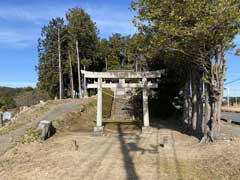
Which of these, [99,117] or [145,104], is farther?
[145,104]

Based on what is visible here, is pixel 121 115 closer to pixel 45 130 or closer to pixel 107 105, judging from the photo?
pixel 107 105

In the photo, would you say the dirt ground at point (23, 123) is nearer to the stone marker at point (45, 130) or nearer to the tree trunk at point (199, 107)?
the stone marker at point (45, 130)

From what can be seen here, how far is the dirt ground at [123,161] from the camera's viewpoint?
8.07 meters

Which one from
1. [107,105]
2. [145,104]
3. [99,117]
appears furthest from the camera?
[107,105]

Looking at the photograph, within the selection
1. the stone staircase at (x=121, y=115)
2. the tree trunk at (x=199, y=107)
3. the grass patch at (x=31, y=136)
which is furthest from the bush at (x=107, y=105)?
the tree trunk at (x=199, y=107)

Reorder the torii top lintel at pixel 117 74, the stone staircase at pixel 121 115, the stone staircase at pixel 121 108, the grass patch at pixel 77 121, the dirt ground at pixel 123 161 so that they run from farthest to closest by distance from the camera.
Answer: the stone staircase at pixel 121 108 < the stone staircase at pixel 121 115 < the grass patch at pixel 77 121 < the torii top lintel at pixel 117 74 < the dirt ground at pixel 123 161

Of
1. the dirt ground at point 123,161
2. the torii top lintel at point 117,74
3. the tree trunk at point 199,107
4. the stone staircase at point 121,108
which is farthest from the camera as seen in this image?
the stone staircase at point 121,108

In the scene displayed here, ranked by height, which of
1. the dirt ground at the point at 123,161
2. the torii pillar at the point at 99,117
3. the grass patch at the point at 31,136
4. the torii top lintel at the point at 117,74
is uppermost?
the torii top lintel at the point at 117,74

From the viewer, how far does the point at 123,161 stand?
31.1ft

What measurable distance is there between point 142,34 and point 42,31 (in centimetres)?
3387

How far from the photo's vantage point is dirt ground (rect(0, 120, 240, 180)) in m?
8.07

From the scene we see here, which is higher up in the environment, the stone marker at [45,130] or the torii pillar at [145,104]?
the torii pillar at [145,104]

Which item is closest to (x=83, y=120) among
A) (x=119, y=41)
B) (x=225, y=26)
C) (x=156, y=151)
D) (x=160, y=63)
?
(x=160, y=63)

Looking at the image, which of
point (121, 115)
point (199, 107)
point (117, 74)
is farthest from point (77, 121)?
point (199, 107)
